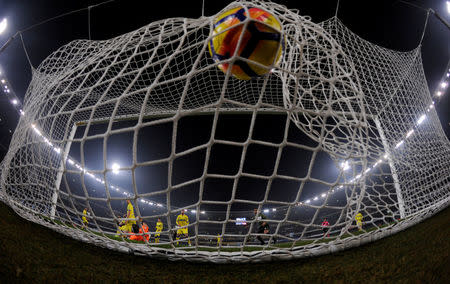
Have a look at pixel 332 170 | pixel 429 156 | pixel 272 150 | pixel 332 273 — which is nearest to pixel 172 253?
pixel 332 273

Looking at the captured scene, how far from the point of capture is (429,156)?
7.29 ft

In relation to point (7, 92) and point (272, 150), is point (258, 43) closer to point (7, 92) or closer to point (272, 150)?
point (7, 92)

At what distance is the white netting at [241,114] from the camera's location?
1.01 m

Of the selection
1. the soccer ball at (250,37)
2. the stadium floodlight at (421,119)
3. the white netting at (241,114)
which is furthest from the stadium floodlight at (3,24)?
the stadium floodlight at (421,119)

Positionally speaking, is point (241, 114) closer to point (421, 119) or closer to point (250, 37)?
point (421, 119)

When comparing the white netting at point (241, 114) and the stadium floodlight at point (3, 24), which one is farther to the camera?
the stadium floodlight at point (3, 24)

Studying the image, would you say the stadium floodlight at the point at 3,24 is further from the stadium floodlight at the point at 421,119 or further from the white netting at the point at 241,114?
the stadium floodlight at the point at 421,119

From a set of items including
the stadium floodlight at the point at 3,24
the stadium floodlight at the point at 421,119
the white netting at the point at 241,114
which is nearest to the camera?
the white netting at the point at 241,114

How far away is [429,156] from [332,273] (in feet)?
6.87

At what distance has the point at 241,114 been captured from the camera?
175 inches

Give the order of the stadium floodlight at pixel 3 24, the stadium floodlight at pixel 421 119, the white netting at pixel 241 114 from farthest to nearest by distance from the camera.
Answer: the stadium floodlight at pixel 3 24
the stadium floodlight at pixel 421 119
the white netting at pixel 241 114

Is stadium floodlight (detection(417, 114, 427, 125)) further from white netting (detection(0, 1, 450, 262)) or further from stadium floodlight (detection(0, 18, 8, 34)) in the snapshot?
stadium floodlight (detection(0, 18, 8, 34))

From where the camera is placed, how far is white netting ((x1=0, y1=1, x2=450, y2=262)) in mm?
1015

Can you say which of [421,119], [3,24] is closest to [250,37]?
[421,119]
